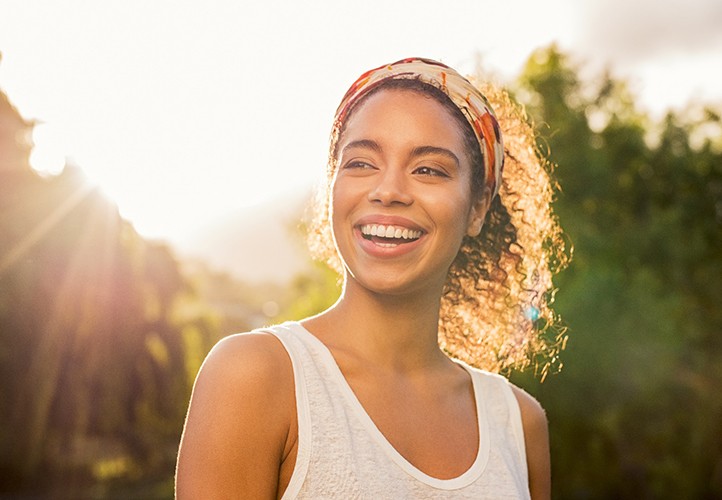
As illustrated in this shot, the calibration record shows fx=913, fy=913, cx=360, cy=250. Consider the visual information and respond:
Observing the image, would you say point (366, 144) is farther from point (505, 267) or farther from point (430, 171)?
point (505, 267)

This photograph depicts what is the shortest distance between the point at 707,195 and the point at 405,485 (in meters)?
27.7

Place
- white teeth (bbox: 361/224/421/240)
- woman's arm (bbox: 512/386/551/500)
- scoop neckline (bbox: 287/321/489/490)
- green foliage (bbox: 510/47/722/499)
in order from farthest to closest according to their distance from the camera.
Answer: green foliage (bbox: 510/47/722/499)
woman's arm (bbox: 512/386/551/500)
white teeth (bbox: 361/224/421/240)
scoop neckline (bbox: 287/321/489/490)

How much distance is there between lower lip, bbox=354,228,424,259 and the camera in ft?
7.29

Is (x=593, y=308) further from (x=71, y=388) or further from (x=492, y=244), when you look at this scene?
(x=492, y=244)

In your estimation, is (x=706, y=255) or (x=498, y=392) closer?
(x=498, y=392)

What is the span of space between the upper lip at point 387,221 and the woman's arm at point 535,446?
27.2 inches

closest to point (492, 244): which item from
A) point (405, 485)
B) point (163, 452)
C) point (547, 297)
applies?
point (547, 297)

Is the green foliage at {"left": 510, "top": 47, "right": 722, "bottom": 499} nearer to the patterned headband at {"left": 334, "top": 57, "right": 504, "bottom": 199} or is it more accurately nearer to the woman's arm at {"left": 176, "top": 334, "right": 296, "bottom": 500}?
the patterned headband at {"left": 334, "top": 57, "right": 504, "bottom": 199}

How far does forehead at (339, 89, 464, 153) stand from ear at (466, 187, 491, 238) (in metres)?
0.25

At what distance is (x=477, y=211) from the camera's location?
102 inches

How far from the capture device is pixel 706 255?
996 inches

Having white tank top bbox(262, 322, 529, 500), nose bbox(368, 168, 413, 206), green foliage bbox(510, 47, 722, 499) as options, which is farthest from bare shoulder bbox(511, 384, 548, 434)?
green foliage bbox(510, 47, 722, 499)

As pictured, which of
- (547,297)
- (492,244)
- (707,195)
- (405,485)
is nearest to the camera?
(405,485)

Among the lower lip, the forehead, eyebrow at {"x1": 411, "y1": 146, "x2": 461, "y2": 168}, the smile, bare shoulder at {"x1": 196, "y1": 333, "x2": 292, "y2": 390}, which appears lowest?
bare shoulder at {"x1": 196, "y1": 333, "x2": 292, "y2": 390}
